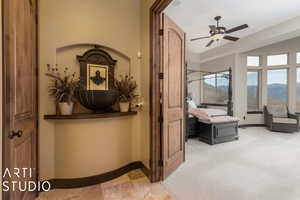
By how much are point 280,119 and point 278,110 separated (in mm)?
561

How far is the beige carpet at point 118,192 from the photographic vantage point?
191cm

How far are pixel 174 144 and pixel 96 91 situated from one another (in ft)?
5.07

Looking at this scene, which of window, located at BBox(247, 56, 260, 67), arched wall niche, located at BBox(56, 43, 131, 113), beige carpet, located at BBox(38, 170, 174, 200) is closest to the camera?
beige carpet, located at BBox(38, 170, 174, 200)

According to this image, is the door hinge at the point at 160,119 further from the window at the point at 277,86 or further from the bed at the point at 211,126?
the window at the point at 277,86

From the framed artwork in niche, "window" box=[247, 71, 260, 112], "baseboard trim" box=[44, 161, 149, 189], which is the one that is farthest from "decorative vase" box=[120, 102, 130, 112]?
"window" box=[247, 71, 260, 112]

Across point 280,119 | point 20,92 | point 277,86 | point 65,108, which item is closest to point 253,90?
point 277,86

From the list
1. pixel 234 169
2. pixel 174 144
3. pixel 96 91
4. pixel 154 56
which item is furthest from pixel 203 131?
pixel 96 91

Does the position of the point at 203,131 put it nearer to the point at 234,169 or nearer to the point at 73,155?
the point at 234,169

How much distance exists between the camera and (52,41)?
204 cm

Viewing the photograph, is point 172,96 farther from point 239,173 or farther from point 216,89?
point 216,89

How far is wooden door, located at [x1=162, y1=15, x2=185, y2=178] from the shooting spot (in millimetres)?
2344

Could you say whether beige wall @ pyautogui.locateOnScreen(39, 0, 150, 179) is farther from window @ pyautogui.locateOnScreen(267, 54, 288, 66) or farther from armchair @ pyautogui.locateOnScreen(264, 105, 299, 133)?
window @ pyautogui.locateOnScreen(267, 54, 288, 66)

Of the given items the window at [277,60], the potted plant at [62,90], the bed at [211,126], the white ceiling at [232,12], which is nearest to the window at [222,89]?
the window at [277,60]

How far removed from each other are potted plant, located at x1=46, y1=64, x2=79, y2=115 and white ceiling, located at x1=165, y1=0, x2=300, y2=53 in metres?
2.75
